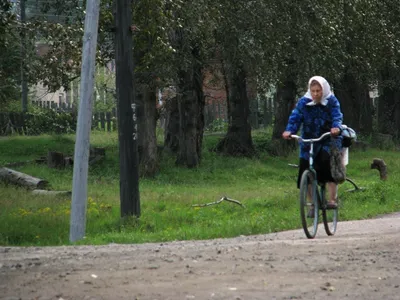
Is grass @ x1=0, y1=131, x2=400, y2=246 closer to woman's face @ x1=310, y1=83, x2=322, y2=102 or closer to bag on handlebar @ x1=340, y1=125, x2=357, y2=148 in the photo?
bag on handlebar @ x1=340, y1=125, x2=357, y2=148

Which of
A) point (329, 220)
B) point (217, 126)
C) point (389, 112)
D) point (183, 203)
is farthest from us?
point (217, 126)

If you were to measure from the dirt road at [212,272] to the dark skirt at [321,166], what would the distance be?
70.2 inches

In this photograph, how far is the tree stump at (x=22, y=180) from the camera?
A: 78.5 feet

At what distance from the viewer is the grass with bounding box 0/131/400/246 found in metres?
16.9

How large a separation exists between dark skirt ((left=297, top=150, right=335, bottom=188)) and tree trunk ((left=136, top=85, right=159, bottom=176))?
52.3 feet

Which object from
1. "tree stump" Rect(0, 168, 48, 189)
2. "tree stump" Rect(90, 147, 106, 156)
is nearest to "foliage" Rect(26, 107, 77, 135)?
"tree stump" Rect(90, 147, 106, 156)

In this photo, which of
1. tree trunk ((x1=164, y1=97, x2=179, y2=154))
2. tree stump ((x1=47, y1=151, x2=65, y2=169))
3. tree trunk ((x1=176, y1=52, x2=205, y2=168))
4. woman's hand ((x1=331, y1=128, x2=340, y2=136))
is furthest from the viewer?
tree trunk ((x1=164, y1=97, x2=179, y2=154))

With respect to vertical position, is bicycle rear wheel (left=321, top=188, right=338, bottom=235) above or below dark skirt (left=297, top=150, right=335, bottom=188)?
below

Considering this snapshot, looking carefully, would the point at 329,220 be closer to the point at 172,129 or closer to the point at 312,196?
the point at 312,196

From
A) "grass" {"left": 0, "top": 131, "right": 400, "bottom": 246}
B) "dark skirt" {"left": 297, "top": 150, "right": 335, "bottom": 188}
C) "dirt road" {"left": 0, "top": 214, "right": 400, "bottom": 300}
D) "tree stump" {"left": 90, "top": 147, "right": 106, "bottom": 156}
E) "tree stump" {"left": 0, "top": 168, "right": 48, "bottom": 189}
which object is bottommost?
"grass" {"left": 0, "top": 131, "right": 400, "bottom": 246}

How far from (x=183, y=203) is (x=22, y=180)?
4.12 meters

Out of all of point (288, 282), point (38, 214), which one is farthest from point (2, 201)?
point (288, 282)

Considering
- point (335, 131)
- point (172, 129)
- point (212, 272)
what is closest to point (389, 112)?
point (172, 129)

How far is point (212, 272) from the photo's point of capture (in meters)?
9.10
